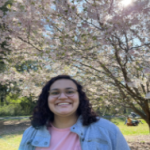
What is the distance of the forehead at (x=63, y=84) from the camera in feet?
4.48

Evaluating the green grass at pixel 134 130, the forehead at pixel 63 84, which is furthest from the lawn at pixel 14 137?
the forehead at pixel 63 84

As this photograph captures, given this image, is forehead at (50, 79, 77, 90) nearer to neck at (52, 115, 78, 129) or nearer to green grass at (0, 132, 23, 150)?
neck at (52, 115, 78, 129)

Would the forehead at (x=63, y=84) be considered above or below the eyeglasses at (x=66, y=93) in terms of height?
above

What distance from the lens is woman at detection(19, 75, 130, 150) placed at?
3.69ft

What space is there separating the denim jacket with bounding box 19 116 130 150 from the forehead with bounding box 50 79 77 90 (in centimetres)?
29

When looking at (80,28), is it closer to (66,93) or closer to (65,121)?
(66,93)

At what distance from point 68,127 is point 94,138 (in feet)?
0.78

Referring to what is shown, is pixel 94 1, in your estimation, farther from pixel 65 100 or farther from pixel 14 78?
pixel 14 78

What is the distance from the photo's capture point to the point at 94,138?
113 centimetres

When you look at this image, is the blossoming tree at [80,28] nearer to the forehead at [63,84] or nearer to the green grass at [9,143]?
the forehead at [63,84]

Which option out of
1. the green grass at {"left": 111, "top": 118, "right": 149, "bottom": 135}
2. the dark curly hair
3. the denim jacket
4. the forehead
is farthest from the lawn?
the forehead

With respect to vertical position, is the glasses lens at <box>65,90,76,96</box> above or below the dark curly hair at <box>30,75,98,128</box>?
above

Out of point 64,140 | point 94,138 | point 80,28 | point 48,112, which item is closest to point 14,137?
point 80,28

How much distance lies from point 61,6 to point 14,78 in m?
2.99
